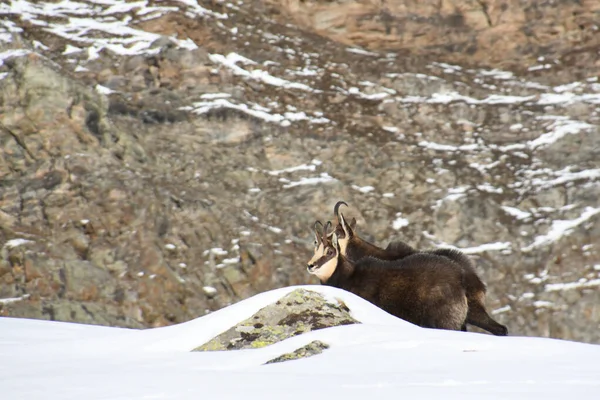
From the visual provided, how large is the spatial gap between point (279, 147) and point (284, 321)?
484 inches

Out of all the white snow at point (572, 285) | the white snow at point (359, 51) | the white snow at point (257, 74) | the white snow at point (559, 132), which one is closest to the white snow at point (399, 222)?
the white snow at point (572, 285)

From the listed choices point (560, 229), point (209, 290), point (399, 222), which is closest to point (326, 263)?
point (209, 290)

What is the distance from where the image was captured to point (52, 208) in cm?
1617

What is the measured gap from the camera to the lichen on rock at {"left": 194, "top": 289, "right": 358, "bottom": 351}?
6328 millimetres

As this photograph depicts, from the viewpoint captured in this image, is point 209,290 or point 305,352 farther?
point 209,290

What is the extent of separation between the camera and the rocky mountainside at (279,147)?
15766 millimetres

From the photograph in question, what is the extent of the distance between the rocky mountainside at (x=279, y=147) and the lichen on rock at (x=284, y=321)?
8.68 m

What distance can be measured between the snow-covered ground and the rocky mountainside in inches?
349

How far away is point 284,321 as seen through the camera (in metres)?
6.70

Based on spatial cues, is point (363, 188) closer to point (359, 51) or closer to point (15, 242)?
point (359, 51)

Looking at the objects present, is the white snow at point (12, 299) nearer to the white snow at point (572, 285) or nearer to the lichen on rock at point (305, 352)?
the lichen on rock at point (305, 352)

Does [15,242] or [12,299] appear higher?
[15,242]

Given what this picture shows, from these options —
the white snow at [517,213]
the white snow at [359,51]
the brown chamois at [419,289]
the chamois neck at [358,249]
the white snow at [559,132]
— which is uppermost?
the brown chamois at [419,289]

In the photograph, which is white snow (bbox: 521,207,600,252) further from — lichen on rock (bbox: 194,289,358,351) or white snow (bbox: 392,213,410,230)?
lichen on rock (bbox: 194,289,358,351)
